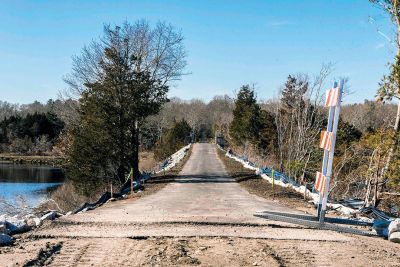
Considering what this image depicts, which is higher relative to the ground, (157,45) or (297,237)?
(157,45)

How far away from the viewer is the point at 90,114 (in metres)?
25.0

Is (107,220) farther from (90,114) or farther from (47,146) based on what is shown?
(47,146)

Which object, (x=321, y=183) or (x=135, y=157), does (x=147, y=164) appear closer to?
(x=135, y=157)

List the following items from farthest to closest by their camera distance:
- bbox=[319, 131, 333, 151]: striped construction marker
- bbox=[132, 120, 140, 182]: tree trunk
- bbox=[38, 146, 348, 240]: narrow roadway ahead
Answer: bbox=[132, 120, 140, 182]: tree trunk < bbox=[319, 131, 333, 151]: striped construction marker < bbox=[38, 146, 348, 240]: narrow roadway ahead

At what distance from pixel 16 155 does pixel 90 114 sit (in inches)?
2670

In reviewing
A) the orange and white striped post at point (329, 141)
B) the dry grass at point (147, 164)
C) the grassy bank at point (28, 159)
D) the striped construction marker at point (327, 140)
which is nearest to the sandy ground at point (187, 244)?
the orange and white striped post at point (329, 141)

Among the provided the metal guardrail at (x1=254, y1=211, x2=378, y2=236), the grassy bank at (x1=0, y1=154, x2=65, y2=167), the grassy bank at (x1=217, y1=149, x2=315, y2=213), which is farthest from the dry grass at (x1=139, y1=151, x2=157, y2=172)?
the metal guardrail at (x1=254, y1=211, x2=378, y2=236)

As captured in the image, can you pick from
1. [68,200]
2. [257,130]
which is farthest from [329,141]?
[257,130]

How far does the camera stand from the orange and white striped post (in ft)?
28.3

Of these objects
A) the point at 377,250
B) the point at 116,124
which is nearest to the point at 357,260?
the point at 377,250

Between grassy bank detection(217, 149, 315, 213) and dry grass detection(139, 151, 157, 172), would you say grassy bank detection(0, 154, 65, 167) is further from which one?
grassy bank detection(217, 149, 315, 213)

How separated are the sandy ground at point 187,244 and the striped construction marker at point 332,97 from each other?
256cm

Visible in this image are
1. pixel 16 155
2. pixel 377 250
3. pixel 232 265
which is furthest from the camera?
pixel 16 155

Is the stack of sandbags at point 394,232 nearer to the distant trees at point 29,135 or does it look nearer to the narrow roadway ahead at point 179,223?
the narrow roadway ahead at point 179,223
